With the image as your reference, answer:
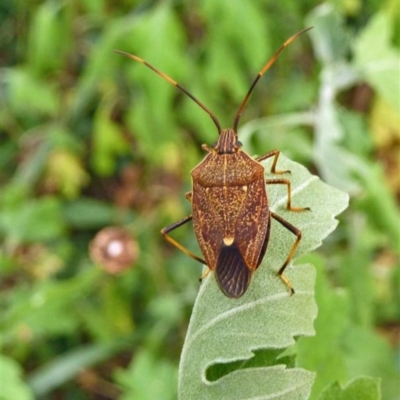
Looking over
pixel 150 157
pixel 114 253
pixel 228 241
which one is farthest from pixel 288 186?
pixel 150 157

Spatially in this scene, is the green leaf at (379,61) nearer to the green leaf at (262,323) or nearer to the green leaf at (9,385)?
the green leaf at (262,323)

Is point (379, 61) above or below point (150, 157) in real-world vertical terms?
below

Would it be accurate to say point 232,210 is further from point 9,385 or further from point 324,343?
point 9,385

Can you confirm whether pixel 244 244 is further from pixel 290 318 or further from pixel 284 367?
pixel 284 367

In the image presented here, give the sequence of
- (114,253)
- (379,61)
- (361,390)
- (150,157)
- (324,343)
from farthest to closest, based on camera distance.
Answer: (150,157)
(114,253)
(379,61)
(324,343)
(361,390)

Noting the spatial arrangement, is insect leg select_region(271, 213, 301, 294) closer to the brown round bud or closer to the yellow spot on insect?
the yellow spot on insect

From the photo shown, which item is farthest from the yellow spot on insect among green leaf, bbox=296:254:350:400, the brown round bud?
the brown round bud
